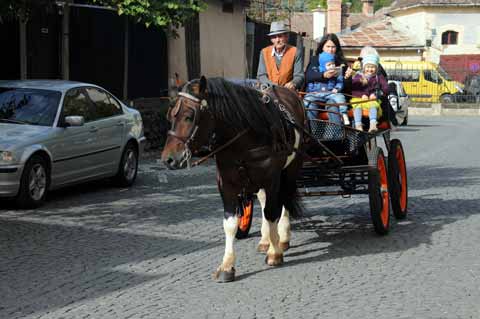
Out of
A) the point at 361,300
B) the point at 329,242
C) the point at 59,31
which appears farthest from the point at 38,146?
the point at 59,31

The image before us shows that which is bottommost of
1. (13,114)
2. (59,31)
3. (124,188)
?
(124,188)

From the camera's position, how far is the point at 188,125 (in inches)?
280

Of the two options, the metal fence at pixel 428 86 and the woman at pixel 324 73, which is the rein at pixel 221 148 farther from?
the metal fence at pixel 428 86

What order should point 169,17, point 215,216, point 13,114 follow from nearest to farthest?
1. point 215,216
2. point 13,114
3. point 169,17

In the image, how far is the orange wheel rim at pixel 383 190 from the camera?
9.53 meters

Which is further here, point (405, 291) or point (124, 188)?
point (124, 188)

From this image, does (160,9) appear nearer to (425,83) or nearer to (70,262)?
(70,262)

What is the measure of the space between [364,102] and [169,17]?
281 inches

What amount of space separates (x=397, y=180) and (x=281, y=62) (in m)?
1.98

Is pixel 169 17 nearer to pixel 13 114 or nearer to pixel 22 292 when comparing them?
pixel 13 114

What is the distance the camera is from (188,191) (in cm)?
1359

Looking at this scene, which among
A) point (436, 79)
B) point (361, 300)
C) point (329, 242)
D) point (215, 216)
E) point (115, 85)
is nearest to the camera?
point (361, 300)

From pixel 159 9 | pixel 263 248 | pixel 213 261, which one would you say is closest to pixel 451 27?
pixel 159 9

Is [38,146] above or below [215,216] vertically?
above
